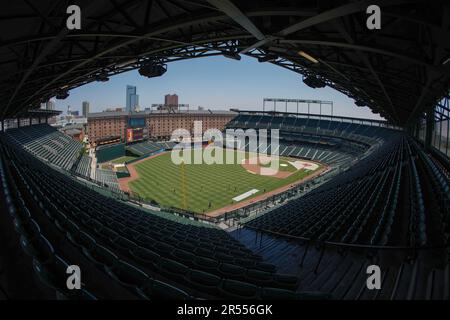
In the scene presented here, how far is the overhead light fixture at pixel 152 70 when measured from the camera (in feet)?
57.2

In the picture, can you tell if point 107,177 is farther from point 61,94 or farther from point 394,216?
point 394,216

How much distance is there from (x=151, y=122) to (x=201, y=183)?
70.8m

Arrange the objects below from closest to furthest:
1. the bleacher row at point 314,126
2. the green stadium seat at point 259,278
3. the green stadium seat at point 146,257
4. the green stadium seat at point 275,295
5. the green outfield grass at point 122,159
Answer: the green stadium seat at point 275,295 < the green stadium seat at point 259,278 < the green stadium seat at point 146,257 < the green outfield grass at point 122,159 < the bleacher row at point 314,126

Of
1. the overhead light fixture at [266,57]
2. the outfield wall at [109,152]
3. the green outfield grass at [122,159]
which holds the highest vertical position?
the overhead light fixture at [266,57]

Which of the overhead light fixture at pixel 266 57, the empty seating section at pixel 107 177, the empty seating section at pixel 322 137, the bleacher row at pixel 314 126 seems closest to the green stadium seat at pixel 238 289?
the overhead light fixture at pixel 266 57

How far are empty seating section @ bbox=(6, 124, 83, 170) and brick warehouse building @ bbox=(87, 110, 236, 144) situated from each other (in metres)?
25.7

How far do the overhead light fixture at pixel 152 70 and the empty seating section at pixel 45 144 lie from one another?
77.2ft

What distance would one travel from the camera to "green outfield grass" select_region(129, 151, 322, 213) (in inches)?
1256

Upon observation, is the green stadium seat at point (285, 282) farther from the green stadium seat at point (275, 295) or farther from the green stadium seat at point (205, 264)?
the green stadium seat at point (205, 264)

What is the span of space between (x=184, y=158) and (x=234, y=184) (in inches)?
1004

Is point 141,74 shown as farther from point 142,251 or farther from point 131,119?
point 131,119

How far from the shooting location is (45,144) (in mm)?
41500

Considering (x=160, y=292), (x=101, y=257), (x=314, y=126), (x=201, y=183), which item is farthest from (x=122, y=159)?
(x=160, y=292)
